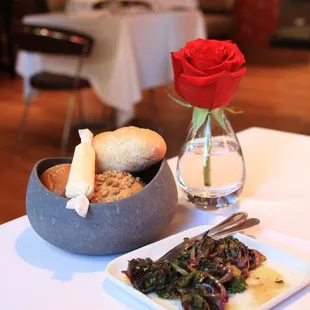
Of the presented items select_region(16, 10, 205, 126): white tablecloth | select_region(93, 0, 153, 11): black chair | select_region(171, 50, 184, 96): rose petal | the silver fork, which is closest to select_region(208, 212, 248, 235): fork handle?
the silver fork

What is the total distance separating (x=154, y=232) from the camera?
0.71 m

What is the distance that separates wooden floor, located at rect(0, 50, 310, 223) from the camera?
2689 mm

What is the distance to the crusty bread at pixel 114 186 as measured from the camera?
2.25 ft

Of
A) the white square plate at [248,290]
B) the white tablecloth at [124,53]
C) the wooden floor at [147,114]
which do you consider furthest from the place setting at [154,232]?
the white tablecloth at [124,53]

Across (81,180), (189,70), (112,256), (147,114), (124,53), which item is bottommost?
(147,114)

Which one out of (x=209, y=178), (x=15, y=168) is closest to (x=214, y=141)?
(x=209, y=178)

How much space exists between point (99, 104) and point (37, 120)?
60cm

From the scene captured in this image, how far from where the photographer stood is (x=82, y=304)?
604mm

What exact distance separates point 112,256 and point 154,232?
0.06 m

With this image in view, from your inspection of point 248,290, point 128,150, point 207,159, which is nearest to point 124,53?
point 207,159

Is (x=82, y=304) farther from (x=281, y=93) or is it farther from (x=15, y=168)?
(x=281, y=93)

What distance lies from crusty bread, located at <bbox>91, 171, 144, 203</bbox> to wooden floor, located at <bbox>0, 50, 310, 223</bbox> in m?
1.53

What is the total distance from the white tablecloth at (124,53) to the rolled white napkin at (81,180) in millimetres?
2024

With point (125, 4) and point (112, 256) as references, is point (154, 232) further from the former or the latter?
point (125, 4)
